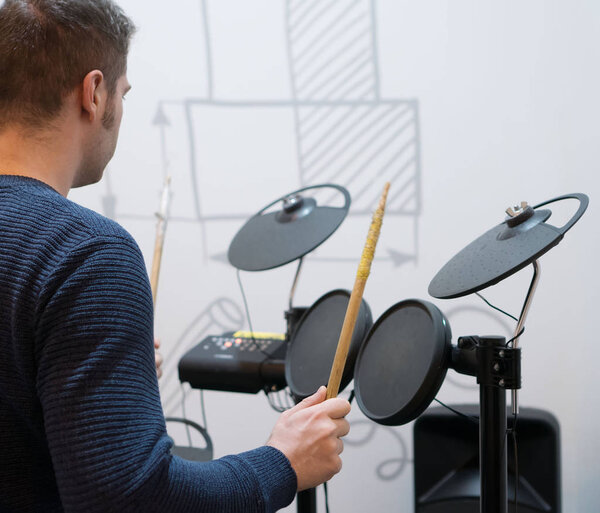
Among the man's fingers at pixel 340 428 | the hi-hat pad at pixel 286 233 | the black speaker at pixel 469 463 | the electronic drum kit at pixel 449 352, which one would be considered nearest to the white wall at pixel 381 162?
the black speaker at pixel 469 463

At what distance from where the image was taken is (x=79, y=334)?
653 millimetres

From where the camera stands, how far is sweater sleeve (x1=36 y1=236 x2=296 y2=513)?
0.63 m

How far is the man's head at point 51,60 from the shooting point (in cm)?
78

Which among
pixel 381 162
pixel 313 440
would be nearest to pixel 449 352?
pixel 313 440

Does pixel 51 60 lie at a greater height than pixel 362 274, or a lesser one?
greater

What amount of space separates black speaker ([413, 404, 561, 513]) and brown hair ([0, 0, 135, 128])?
4.19 feet

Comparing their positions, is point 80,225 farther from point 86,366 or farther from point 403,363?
point 403,363

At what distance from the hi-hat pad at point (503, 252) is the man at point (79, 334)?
0.27 m

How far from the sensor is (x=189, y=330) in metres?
2.21

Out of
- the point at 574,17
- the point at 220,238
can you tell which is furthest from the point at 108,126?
the point at 574,17

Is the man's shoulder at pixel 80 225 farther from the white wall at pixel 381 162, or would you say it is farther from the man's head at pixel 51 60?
the white wall at pixel 381 162

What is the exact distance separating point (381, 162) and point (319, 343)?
95 centimetres

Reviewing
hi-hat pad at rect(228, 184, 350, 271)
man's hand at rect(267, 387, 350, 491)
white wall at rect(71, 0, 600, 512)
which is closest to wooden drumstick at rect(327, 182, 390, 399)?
man's hand at rect(267, 387, 350, 491)

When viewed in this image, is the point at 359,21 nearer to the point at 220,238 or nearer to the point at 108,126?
the point at 220,238
